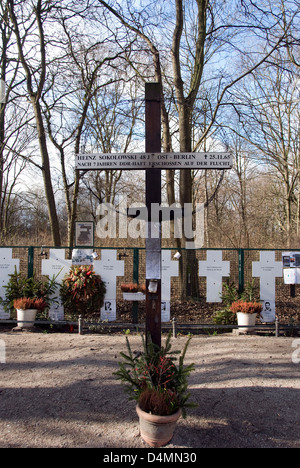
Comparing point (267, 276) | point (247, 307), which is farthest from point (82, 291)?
point (267, 276)

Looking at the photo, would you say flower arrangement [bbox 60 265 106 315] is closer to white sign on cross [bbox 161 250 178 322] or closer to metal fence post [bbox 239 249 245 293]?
white sign on cross [bbox 161 250 178 322]

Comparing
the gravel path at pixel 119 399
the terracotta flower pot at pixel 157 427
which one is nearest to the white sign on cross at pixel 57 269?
the gravel path at pixel 119 399

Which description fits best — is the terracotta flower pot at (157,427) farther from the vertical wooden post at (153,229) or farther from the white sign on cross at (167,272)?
the white sign on cross at (167,272)

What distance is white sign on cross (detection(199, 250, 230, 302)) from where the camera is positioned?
310 inches

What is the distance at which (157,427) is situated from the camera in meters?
2.94

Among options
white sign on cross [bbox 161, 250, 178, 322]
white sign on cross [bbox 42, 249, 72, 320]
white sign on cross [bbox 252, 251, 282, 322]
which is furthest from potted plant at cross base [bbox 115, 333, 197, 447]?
white sign on cross [bbox 252, 251, 282, 322]

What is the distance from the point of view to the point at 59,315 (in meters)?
7.79

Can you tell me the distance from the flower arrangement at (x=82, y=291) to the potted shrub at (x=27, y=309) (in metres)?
0.58

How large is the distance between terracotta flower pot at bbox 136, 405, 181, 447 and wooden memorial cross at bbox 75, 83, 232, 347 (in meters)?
0.76

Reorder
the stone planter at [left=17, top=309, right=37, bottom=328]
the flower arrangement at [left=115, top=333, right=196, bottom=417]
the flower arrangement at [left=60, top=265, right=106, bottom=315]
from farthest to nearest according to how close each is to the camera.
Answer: the flower arrangement at [left=60, top=265, right=106, bottom=315] < the stone planter at [left=17, top=309, right=37, bottom=328] < the flower arrangement at [left=115, top=333, right=196, bottom=417]

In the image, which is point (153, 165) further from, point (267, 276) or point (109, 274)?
point (267, 276)

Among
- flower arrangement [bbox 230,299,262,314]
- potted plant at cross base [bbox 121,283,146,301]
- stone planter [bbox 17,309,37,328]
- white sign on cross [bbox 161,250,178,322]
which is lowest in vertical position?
stone planter [bbox 17,309,37,328]

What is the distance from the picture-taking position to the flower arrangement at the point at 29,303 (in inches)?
287

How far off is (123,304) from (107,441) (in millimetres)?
5270
